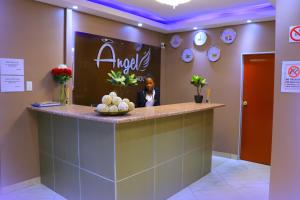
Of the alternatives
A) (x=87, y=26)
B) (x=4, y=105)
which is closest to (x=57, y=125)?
(x=4, y=105)

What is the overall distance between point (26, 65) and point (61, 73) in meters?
0.44

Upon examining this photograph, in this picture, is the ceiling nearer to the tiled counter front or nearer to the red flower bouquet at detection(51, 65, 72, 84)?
the red flower bouquet at detection(51, 65, 72, 84)

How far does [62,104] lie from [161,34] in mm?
2865

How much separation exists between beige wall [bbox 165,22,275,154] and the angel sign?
0.77 meters

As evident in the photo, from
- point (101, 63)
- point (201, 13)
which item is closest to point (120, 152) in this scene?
point (101, 63)

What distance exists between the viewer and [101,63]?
13.5 ft

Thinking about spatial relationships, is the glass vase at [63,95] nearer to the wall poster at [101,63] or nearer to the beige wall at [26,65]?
the beige wall at [26,65]

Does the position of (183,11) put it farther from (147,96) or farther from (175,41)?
(147,96)

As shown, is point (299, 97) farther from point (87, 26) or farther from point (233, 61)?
point (87, 26)

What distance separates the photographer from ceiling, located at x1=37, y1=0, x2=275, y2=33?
3.79 m

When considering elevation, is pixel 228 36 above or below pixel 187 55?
above

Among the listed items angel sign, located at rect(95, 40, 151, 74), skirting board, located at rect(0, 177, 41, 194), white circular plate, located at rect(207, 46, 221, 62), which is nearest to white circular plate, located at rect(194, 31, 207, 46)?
white circular plate, located at rect(207, 46, 221, 62)

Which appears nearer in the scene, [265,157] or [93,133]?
[93,133]

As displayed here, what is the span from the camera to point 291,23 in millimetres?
2205
